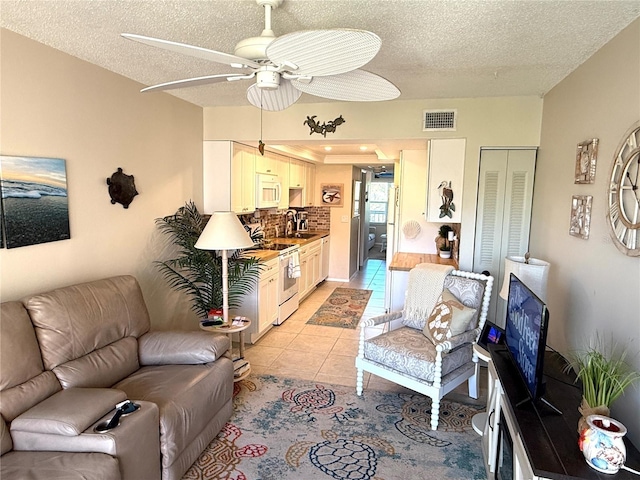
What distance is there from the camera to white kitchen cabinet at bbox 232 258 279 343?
4.22 m

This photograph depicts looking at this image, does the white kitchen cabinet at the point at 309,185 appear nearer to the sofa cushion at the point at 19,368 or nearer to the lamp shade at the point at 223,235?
the lamp shade at the point at 223,235

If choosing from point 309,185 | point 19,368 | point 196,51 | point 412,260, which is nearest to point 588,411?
point 196,51

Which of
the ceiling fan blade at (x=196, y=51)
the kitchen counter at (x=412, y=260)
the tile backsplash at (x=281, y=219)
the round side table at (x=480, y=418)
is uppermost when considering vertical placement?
the ceiling fan blade at (x=196, y=51)

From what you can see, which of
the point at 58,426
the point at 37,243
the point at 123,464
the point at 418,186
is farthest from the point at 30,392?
the point at 418,186

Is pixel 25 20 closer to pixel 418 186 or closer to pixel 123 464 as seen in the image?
pixel 123 464

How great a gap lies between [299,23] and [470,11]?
32.4 inches

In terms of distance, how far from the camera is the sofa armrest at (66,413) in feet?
5.76

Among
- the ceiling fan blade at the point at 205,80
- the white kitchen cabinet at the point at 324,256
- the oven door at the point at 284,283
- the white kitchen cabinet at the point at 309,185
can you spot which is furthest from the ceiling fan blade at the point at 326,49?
the white kitchen cabinet at the point at 324,256

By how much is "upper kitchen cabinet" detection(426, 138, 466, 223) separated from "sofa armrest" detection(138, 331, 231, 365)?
90.4 inches

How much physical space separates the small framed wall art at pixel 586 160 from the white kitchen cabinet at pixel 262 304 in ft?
9.50

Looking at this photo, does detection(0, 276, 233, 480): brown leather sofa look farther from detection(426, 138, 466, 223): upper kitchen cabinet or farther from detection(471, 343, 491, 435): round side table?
detection(426, 138, 466, 223): upper kitchen cabinet

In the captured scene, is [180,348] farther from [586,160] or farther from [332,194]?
[332,194]

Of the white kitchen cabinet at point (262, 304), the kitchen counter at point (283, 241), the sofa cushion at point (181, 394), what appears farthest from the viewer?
the kitchen counter at point (283, 241)

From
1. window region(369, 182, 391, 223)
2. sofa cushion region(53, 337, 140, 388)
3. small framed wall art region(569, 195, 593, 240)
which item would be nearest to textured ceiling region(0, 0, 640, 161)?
small framed wall art region(569, 195, 593, 240)
